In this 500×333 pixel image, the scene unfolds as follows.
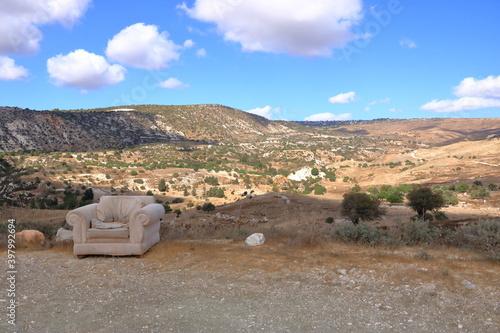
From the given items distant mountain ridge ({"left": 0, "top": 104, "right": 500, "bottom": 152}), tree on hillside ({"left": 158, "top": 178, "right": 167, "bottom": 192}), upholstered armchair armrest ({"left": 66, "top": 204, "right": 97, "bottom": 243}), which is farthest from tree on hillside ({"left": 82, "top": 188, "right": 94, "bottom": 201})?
distant mountain ridge ({"left": 0, "top": 104, "right": 500, "bottom": 152})

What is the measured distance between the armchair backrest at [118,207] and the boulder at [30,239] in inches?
64.4

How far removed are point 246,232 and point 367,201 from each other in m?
10.3

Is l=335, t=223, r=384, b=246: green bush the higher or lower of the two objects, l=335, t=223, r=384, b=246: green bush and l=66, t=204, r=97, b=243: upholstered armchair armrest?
the lower

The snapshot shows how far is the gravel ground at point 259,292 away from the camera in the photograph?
4039 mm

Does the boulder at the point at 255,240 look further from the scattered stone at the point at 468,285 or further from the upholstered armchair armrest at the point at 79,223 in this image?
the scattered stone at the point at 468,285

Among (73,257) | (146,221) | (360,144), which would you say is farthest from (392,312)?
(360,144)

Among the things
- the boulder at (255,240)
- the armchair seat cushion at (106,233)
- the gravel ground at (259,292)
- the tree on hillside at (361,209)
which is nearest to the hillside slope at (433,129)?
the tree on hillside at (361,209)

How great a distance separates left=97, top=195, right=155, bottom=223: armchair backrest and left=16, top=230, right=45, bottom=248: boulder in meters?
1.63

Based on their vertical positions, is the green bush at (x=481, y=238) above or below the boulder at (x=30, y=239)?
above

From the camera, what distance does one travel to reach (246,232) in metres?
9.02

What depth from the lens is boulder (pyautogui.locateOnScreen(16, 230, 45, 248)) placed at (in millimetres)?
8125

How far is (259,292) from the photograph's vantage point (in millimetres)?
5039

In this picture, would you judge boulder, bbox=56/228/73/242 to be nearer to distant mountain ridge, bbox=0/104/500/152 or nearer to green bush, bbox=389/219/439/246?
green bush, bbox=389/219/439/246

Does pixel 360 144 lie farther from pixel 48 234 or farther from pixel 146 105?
pixel 48 234
